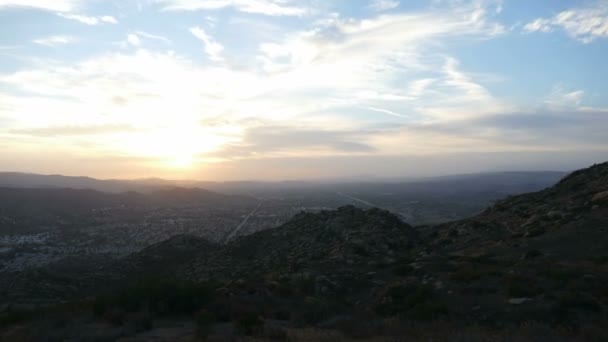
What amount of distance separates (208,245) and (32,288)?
19.1 metres

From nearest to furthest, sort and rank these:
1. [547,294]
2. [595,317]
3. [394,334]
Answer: [394,334], [595,317], [547,294]

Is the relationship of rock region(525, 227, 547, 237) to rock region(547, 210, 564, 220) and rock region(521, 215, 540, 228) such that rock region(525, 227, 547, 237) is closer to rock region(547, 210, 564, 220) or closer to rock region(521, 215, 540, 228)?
rock region(521, 215, 540, 228)

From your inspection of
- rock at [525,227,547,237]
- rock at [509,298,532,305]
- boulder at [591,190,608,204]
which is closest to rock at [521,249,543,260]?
rock at [525,227,547,237]

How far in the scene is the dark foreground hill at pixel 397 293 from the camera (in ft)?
33.2

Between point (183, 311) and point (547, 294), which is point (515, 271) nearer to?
point (547, 294)

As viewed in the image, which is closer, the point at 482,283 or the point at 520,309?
the point at 520,309

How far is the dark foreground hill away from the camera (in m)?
10.1

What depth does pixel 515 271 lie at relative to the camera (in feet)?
50.4

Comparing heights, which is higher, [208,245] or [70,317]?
[70,317]

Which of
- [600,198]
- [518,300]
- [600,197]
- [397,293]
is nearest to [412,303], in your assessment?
[397,293]

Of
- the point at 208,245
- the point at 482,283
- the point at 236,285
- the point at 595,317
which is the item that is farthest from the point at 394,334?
Answer: the point at 208,245

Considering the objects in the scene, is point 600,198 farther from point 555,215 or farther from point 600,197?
point 555,215

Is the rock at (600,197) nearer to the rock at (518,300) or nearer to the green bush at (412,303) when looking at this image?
the rock at (518,300)

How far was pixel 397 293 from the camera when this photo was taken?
47.6ft
